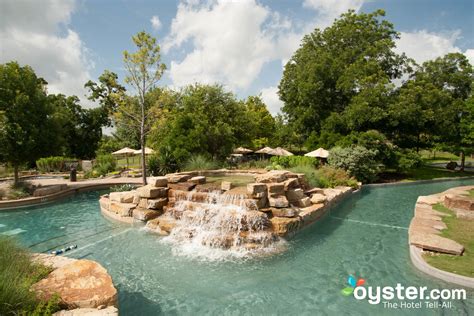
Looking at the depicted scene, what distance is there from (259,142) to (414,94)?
542 inches

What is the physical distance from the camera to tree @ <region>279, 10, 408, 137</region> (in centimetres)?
1739

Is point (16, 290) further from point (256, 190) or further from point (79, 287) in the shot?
point (256, 190)

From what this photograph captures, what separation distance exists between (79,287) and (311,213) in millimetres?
6558

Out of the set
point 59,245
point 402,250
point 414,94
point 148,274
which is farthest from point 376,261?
point 414,94

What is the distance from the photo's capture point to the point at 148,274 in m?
5.27

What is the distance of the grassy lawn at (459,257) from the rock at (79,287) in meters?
5.70

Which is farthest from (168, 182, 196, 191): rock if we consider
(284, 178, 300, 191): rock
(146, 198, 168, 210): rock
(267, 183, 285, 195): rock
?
(284, 178, 300, 191): rock

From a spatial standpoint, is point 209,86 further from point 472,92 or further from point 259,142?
point 472,92

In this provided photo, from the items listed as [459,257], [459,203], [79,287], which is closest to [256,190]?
[459,257]

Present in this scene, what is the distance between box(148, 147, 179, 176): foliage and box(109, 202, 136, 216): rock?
6126 millimetres

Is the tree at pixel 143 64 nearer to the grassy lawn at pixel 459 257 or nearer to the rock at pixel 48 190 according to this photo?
the rock at pixel 48 190

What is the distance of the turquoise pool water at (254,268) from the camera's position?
423 centimetres

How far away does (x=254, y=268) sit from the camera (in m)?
5.54

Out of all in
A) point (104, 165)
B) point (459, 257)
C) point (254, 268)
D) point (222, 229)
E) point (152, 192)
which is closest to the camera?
point (459, 257)
